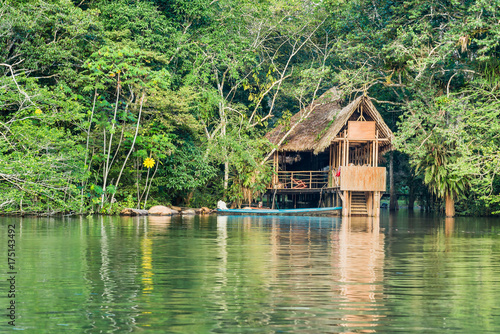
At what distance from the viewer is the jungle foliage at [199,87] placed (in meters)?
22.3

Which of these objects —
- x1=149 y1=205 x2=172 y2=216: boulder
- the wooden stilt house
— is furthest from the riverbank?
the wooden stilt house

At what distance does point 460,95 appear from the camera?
86.8 ft

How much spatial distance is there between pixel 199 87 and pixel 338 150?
6.72 meters

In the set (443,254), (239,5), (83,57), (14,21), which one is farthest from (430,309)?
(239,5)

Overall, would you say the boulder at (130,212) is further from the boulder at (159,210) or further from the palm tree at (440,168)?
the palm tree at (440,168)

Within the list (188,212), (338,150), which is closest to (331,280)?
(188,212)

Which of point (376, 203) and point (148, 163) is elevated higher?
point (148, 163)

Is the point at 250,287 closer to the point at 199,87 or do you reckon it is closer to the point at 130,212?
the point at 130,212

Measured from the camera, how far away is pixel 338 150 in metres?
28.9

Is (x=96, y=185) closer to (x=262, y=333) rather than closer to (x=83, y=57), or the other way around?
(x=83, y=57)

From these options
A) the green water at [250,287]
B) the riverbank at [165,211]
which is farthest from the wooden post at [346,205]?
the green water at [250,287]

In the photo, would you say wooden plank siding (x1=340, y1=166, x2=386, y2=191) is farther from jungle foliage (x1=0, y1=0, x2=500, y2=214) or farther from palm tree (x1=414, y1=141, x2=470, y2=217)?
palm tree (x1=414, y1=141, x2=470, y2=217)

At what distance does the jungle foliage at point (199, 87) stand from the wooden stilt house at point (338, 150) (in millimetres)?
969

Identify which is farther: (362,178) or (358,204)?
(358,204)
